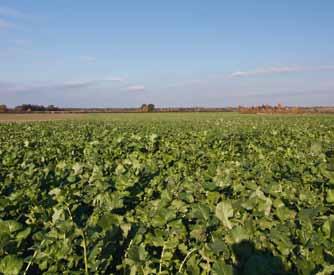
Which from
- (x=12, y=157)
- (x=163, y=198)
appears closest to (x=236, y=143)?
(x=12, y=157)

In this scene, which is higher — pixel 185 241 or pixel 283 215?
pixel 283 215

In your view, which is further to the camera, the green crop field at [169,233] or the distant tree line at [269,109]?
the distant tree line at [269,109]

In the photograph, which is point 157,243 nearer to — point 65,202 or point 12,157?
point 65,202

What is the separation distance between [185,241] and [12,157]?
4.54 meters

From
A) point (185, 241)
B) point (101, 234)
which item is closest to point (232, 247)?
point (185, 241)

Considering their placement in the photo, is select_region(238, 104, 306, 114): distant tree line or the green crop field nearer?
the green crop field

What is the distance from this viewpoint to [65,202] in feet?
10.2

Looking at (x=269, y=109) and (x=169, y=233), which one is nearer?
(x=169, y=233)

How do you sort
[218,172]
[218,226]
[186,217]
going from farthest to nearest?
[218,172]
[186,217]
[218,226]

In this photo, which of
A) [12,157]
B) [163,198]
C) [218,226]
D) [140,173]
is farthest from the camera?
[12,157]

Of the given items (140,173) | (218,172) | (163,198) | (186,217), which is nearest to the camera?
(186,217)

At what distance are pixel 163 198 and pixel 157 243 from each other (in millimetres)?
729

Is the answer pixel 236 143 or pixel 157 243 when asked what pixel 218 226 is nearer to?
pixel 157 243

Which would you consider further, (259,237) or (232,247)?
(259,237)
